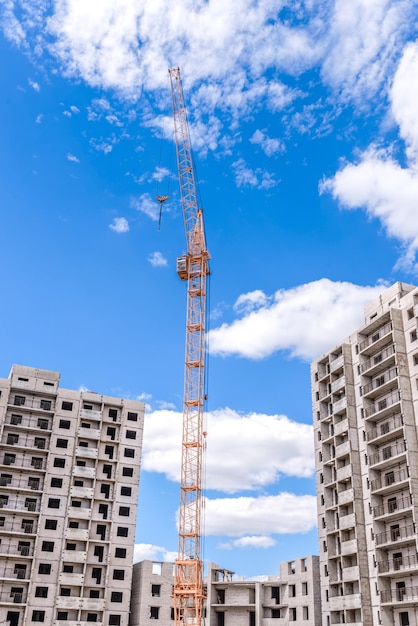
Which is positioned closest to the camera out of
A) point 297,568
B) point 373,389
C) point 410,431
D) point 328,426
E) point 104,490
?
point 410,431

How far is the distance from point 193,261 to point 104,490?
33.8m

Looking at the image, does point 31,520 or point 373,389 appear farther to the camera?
point 31,520

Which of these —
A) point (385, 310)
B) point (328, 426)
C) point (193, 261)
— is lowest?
point (328, 426)

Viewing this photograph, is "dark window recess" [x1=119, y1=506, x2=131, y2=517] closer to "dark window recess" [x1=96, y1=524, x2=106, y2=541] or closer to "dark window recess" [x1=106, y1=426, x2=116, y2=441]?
"dark window recess" [x1=96, y1=524, x2=106, y2=541]

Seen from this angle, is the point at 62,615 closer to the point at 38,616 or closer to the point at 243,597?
the point at 38,616

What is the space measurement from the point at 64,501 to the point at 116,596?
1287cm

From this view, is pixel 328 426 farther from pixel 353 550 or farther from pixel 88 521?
pixel 88 521

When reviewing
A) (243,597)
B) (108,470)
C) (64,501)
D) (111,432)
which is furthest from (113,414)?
(243,597)

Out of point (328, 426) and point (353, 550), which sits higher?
point (328, 426)

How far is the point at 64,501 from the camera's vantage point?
261ft

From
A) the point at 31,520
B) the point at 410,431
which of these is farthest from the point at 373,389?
the point at 31,520

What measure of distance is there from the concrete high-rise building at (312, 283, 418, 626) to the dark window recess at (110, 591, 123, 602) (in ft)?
80.2

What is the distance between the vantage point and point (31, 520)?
77.8 meters

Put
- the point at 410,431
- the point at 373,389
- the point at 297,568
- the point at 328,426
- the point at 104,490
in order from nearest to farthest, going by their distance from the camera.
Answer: the point at 410,431, the point at 373,389, the point at 328,426, the point at 104,490, the point at 297,568
